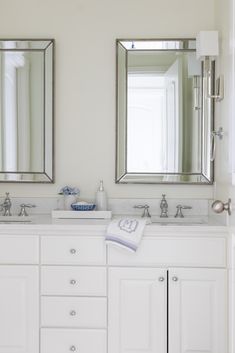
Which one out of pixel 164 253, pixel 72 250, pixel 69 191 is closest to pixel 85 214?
pixel 69 191

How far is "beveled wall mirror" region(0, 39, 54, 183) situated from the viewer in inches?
106

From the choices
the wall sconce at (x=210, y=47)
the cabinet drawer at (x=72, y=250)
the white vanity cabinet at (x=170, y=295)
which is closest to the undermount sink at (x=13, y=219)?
the cabinet drawer at (x=72, y=250)

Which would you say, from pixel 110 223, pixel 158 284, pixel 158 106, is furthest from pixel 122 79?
pixel 158 284

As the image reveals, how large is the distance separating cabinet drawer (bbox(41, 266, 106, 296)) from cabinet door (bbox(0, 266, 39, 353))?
0.29 ft

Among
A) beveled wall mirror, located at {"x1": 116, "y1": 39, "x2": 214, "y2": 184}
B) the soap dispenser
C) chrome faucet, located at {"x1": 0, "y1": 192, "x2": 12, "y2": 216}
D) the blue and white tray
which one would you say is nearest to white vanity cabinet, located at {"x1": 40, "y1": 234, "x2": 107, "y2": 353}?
the blue and white tray

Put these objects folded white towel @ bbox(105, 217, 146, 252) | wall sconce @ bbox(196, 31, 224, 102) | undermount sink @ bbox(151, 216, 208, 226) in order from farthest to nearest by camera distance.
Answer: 1. undermount sink @ bbox(151, 216, 208, 226)
2. wall sconce @ bbox(196, 31, 224, 102)
3. folded white towel @ bbox(105, 217, 146, 252)

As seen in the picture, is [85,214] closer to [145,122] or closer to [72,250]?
[72,250]

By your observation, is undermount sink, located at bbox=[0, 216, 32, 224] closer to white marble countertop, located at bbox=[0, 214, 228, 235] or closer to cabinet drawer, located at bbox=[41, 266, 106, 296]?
white marble countertop, located at bbox=[0, 214, 228, 235]

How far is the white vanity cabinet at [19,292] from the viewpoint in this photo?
2.29 metres

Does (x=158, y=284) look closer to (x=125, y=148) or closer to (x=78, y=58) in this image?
(x=125, y=148)

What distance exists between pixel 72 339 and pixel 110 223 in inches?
24.5

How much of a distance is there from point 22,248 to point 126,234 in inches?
21.2

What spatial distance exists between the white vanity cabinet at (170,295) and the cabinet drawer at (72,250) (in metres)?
0.07

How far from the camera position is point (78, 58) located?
271 centimetres
